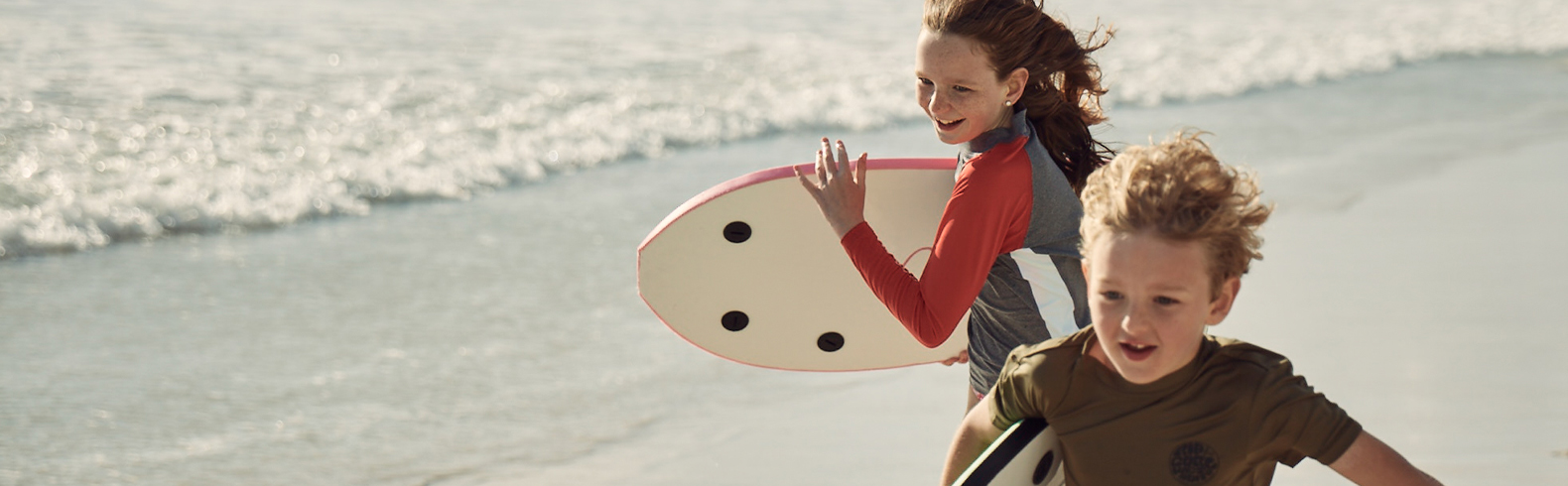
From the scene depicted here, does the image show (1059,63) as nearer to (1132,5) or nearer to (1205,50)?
(1205,50)

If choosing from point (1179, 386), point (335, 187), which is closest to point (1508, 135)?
point (335, 187)

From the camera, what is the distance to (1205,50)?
13.7m

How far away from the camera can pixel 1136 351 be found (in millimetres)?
1781

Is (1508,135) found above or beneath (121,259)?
above

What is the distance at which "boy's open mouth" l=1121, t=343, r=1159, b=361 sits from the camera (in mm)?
1776

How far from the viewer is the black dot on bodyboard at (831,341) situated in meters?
3.13

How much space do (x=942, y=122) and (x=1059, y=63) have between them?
0.81 feet

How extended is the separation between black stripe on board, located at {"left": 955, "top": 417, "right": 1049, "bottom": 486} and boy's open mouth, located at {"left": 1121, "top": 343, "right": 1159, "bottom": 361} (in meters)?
0.20

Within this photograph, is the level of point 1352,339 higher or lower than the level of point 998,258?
higher

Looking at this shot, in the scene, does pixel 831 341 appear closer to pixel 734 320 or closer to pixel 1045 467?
pixel 734 320

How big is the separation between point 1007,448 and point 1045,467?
0.09 meters

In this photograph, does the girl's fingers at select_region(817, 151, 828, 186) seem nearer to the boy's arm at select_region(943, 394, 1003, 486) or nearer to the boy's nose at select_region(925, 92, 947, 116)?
the boy's nose at select_region(925, 92, 947, 116)

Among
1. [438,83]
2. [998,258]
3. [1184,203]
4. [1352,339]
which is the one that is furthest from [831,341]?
[438,83]

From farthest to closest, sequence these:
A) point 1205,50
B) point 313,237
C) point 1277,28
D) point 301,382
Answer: point 1277,28, point 1205,50, point 313,237, point 301,382
